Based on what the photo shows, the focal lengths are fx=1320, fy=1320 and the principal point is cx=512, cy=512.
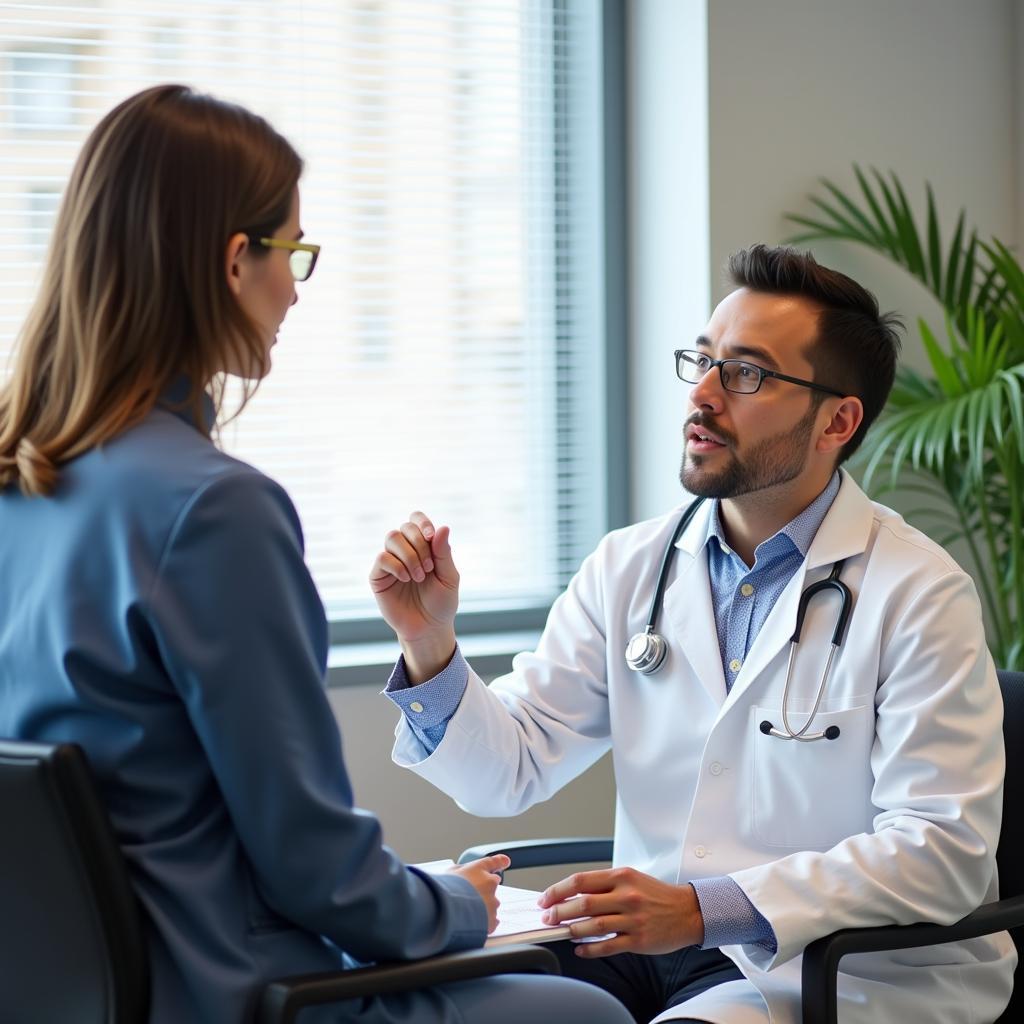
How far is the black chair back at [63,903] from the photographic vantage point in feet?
3.43

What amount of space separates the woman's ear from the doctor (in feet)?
2.03

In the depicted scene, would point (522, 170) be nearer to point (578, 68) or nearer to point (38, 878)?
point (578, 68)

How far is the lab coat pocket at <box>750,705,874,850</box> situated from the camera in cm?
171

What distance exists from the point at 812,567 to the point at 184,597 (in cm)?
100

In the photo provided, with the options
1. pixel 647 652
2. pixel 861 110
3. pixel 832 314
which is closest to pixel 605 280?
pixel 861 110

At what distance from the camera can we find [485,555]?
122 inches

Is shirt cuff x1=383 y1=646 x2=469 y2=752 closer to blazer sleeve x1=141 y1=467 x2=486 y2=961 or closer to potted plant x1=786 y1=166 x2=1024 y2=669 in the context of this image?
blazer sleeve x1=141 y1=467 x2=486 y2=961

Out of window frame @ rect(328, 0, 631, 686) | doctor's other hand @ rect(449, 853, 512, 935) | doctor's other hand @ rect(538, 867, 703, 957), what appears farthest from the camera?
window frame @ rect(328, 0, 631, 686)

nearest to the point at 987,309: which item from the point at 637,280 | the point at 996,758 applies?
the point at 637,280

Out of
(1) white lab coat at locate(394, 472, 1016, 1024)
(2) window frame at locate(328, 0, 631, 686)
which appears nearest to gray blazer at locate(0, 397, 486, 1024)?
(1) white lab coat at locate(394, 472, 1016, 1024)

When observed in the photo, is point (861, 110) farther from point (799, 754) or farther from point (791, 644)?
point (799, 754)

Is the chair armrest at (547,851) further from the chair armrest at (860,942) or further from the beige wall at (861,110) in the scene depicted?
the beige wall at (861,110)

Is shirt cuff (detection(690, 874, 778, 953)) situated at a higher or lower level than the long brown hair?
lower

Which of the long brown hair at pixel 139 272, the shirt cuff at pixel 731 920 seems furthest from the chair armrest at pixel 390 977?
the long brown hair at pixel 139 272
